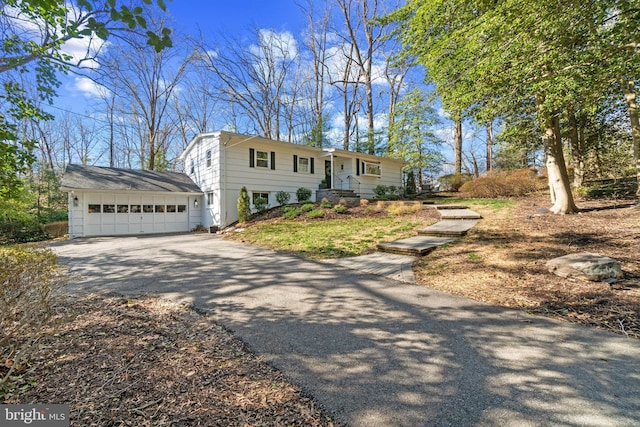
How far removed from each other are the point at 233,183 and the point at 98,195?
626 cm

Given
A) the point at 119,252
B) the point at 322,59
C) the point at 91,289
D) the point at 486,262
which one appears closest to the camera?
the point at 91,289

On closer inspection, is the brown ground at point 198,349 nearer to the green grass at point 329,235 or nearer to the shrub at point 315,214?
the green grass at point 329,235

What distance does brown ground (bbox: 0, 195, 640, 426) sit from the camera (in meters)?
1.73

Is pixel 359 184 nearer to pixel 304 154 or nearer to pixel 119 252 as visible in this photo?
pixel 304 154

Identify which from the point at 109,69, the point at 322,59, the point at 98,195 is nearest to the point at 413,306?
the point at 109,69

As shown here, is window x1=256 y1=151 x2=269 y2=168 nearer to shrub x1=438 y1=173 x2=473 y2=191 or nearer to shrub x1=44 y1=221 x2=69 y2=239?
shrub x1=44 y1=221 x2=69 y2=239

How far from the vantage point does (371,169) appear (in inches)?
744

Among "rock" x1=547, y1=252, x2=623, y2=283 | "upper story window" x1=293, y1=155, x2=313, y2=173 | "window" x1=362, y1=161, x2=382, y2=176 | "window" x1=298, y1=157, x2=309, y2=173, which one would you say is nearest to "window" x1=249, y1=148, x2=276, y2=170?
"upper story window" x1=293, y1=155, x2=313, y2=173

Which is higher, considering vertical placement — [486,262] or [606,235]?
[606,235]

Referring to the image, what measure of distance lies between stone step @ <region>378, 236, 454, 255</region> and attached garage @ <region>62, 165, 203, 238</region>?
12.1 metres

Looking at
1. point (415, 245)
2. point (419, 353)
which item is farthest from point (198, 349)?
point (415, 245)

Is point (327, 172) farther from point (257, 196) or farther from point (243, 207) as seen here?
point (243, 207)

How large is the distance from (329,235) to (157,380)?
705 cm

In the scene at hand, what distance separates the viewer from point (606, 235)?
5660 millimetres
